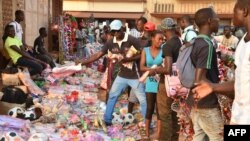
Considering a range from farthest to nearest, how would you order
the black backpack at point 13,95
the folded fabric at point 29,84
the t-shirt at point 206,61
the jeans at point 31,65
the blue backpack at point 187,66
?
the jeans at point 31,65
the folded fabric at point 29,84
the black backpack at point 13,95
the blue backpack at point 187,66
the t-shirt at point 206,61

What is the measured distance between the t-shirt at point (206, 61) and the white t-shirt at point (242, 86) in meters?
0.92

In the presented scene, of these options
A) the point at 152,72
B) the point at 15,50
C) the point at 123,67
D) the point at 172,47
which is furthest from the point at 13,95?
the point at 172,47

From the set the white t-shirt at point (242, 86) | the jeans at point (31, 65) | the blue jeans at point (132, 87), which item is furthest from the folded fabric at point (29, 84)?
the white t-shirt at point (242, 86)

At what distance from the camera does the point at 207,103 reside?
12.3ft

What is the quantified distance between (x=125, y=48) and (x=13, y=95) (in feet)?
7.41

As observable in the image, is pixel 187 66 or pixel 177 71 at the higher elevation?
pixel 187 66

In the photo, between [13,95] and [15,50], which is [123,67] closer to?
[13,95]

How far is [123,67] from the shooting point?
6.48 m

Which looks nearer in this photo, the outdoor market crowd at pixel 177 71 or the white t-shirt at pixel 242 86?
the white t-shirt at pixel 242 86

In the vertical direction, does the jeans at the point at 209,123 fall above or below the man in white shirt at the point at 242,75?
below

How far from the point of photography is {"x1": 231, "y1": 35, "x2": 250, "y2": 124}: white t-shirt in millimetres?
2584

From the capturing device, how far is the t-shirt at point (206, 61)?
365 centimetres

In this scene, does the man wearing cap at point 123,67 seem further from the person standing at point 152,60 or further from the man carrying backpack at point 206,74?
the man carrying backpack at point 206,74

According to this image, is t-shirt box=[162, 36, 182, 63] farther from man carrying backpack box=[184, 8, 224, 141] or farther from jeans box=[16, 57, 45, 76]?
jeans box=[16, 57, 45, 76]
